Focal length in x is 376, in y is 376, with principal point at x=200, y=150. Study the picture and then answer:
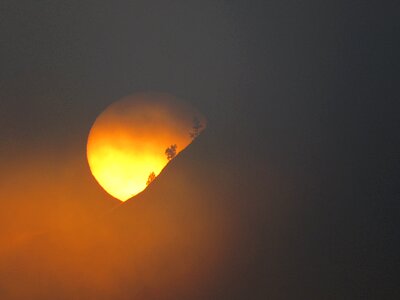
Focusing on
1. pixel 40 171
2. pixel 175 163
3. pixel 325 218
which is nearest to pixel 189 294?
pixel 175 163

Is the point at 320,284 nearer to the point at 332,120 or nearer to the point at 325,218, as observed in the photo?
the point at 325,218

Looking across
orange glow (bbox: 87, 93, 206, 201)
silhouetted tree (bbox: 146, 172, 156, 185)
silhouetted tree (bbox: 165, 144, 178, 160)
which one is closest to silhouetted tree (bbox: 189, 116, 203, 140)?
orange glow (bbox: 87, 93, 206, 201)

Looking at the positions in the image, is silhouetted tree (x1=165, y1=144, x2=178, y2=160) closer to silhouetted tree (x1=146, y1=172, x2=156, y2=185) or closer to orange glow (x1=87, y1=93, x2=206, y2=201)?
orange glow (x1=87, y1=93, x2=206, y2=201)

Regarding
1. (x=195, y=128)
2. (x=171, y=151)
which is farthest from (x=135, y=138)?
(x=195, y=128)

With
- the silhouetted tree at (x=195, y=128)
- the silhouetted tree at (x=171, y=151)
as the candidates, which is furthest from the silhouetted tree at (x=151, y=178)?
the silhouetted tree at (x=195, y=128)

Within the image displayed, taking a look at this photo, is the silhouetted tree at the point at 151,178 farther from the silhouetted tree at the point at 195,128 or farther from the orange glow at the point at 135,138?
the silhouetted tree at the point at 195,128

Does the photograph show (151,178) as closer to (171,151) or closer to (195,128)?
(171,151)
